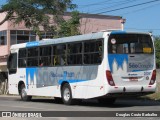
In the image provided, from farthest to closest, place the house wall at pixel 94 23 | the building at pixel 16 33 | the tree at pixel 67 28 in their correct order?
the house wall at pixel 94 23
the building at pixel 16 33
the tree at pixel 67 28

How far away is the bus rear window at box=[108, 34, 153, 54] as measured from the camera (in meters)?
19.3

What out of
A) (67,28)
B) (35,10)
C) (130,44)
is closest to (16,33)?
(67,28)

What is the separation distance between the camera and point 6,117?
15.6m

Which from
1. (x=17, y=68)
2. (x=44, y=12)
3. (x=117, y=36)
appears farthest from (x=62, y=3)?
(x=117, y=36)

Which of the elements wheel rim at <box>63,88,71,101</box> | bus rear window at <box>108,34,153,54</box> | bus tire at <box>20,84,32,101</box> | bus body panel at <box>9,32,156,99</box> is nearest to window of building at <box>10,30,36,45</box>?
bus tire at <box>20,84,32,101</box>

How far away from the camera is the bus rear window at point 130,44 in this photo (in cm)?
1927

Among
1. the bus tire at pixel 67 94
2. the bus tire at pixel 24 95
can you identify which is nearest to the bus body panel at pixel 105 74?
the bus tire at pixel 67 94

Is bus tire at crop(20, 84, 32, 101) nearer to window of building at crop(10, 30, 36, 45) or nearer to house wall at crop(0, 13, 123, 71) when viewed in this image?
window of building at crop(10, 30, 36, 45)

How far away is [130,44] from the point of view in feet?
64.6

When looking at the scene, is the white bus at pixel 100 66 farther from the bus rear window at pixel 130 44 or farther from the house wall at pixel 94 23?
the house wall at pixel 94 23

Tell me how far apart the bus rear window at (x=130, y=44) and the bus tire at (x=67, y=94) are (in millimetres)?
3356

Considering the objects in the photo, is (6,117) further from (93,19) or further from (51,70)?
(93,19)

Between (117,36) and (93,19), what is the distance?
43.4m

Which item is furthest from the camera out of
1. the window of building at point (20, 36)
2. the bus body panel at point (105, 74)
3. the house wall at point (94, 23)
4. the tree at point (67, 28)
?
the house wall at point (94, 23)
